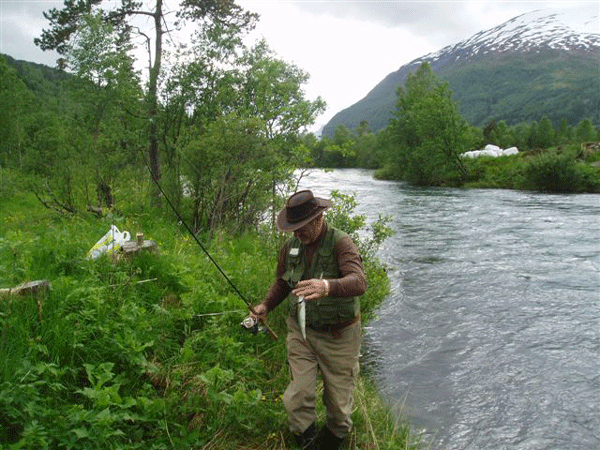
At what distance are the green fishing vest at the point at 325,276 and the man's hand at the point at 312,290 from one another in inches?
13.1

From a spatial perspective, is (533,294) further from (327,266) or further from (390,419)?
(327,266)

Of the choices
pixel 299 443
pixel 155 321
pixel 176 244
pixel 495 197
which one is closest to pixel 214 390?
pixel 299 443

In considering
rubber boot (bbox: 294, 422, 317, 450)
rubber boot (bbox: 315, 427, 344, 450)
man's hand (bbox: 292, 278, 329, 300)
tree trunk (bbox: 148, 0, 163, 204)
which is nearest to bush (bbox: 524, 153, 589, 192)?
tree trunk (bbox: 148, 0, 163, 204)

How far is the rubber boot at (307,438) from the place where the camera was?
348 cm

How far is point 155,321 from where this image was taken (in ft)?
14.0

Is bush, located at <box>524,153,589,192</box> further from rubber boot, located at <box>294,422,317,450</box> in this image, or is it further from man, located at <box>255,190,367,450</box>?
rubber boot, located at <box>294,422,317,450</box>

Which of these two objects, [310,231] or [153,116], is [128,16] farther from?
[310,231]

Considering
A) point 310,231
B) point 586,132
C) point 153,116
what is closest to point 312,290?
point 310,231

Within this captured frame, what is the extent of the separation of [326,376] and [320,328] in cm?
38

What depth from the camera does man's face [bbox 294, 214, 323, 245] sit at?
354cm

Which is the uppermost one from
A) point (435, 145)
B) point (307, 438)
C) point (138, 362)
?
point (435, 145)

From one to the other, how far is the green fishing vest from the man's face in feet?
0.25

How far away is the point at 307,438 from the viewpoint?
3508 millimetres

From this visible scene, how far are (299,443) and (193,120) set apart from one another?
9.24m
